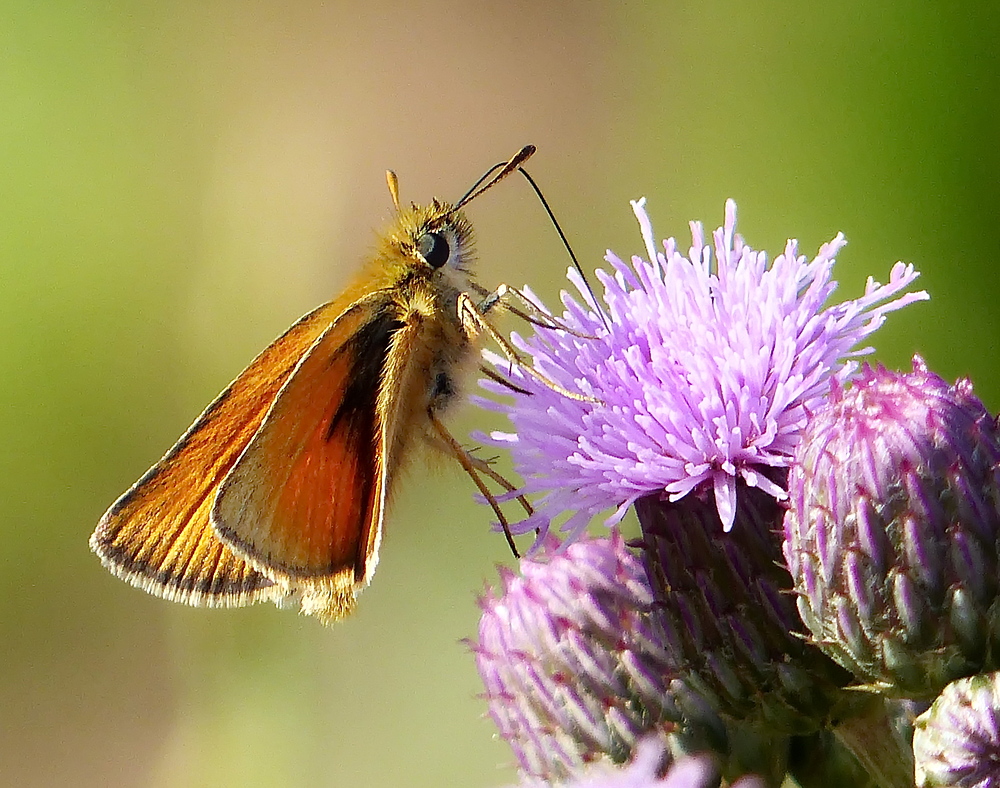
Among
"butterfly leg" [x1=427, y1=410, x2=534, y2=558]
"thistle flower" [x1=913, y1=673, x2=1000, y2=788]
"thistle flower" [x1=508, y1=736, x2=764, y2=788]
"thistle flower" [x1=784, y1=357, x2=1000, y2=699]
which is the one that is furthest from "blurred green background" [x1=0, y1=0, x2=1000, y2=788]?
"thistle flower" [x1=913, y1=673, x2=1000, y2=788]

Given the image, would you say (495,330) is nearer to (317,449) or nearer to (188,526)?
(317,449)

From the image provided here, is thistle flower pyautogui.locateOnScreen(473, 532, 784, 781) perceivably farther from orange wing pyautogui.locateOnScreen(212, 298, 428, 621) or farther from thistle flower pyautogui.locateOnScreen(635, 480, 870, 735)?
orange wing pyautogui.locateOnScreen(212, 298, 428, 621)

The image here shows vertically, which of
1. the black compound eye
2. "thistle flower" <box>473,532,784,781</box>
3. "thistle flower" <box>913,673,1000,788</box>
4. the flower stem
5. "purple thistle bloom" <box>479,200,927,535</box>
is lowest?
the flower stem

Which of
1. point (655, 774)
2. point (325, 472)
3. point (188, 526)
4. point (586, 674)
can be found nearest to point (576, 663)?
point (586, 674)

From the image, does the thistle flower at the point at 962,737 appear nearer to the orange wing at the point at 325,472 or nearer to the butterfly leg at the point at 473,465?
the butterfly leg at the point at 473,465

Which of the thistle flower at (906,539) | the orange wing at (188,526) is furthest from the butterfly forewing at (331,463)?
the thistle flower at (906,539)

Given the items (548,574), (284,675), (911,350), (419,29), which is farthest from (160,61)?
(548,574)
